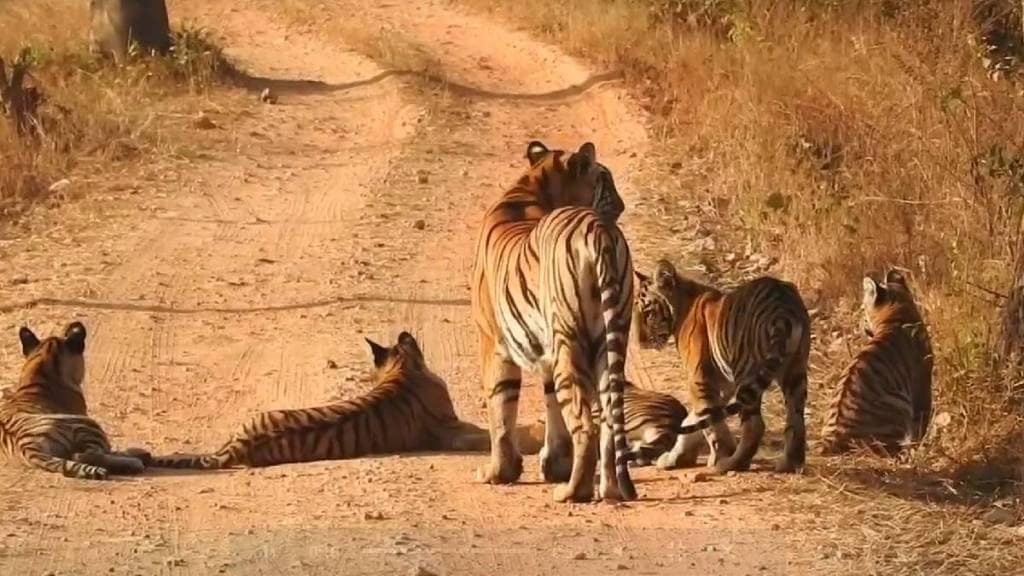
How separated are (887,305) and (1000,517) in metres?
2.15

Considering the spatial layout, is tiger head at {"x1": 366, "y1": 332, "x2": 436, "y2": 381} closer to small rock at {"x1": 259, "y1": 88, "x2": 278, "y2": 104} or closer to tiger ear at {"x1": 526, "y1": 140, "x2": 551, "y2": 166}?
tiger ear at {"x1": 526, "y1": 140, "x2": 551, "y2": 166}

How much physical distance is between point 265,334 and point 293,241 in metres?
2.22

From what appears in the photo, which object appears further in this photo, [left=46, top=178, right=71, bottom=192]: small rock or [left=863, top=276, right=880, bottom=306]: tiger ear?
[left=46, top=178, right=71, bottom=192]: small rock

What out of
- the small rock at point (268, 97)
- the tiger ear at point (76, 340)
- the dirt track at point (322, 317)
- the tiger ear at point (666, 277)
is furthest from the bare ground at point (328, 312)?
the tiger ear at point (666, 277)

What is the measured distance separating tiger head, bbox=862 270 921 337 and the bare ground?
1.23 m

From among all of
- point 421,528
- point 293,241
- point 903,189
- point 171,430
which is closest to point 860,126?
point 903,189

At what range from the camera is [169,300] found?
1196cm

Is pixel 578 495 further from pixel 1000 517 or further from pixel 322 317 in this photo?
pixel 322 317

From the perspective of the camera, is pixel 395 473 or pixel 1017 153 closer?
pixel 395 473

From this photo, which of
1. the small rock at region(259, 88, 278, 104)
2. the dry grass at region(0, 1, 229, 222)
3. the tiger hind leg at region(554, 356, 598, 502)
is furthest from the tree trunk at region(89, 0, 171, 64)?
the tiger hind leg at region(554, 356, 598, 502)

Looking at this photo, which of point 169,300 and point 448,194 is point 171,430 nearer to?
point 169,300

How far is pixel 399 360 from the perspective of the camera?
31.5 feet

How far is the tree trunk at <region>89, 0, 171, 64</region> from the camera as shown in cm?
1828

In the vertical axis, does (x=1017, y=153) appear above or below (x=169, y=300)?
above
